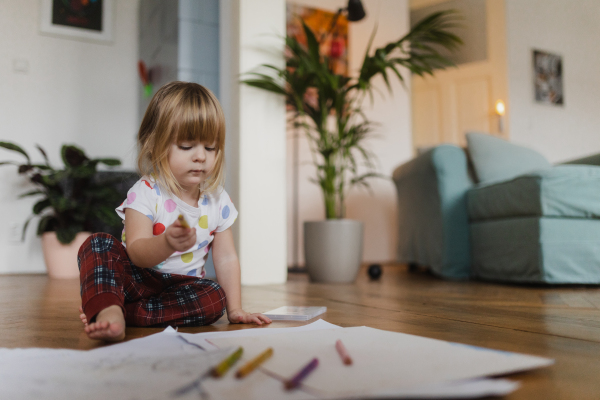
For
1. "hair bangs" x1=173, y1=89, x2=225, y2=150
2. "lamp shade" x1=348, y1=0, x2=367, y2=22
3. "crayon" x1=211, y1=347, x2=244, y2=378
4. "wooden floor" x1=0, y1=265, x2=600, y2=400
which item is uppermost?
"lamp shade" x1=348, y1=0, x2=367, y2=22

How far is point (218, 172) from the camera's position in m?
0.96

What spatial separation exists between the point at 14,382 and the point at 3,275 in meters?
2.62

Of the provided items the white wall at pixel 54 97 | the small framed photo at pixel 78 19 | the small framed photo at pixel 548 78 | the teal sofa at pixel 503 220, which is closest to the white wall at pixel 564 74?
the small framed photo at pixel 548 78

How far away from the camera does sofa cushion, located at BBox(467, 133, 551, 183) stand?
7.61ft

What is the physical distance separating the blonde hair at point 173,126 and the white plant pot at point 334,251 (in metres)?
1.21

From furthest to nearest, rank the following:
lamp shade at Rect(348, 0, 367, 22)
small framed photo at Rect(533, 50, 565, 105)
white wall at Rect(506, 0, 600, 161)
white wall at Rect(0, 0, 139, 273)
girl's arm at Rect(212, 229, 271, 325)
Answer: small framed photo at Rect(533, 50, 565, 105) < white wall at Rect(506, 0, 600, 161) < white wall at Rect(0, 0, 139, 273) < lamp shade at Rect(348, 0, 367, 22) < girl's arm at Rect(212, 229, 271, 325)

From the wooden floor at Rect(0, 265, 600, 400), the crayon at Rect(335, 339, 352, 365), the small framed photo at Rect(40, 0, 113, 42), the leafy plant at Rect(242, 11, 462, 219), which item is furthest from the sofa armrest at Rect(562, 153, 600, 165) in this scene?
the small framed photo at Rect(40, 0, 113, 42)

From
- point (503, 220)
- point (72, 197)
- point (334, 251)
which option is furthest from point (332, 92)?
point (72, 197)

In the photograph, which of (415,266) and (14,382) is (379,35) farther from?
(14,382)

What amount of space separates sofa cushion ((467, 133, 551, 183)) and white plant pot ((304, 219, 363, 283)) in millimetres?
782

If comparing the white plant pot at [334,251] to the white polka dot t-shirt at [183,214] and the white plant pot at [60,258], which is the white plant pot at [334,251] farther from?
the white plant pot at [60,258]

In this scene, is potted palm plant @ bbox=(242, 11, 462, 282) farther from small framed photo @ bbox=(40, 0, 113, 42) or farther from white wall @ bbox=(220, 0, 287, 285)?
small framed photo @ bbox=(40, 0, 113, 42)

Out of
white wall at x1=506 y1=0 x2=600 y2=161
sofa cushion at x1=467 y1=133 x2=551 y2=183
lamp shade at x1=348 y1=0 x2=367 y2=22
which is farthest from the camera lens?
white wall at x1=506 y1=0 x2=600 y2=161

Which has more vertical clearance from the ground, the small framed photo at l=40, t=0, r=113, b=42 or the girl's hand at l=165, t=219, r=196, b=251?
the small framed photo at l=40, t=0, r=113, b=42
